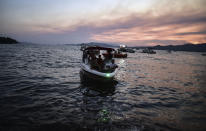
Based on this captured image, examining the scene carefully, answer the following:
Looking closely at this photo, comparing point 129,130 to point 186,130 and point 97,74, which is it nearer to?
point 186,130

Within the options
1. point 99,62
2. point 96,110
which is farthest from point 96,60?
point 96,110

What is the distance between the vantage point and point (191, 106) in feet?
27.7

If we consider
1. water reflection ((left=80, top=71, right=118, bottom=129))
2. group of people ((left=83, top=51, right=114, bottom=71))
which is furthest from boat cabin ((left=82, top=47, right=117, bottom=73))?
water reflection ((left=80, top=71, right=118, bottom=129))

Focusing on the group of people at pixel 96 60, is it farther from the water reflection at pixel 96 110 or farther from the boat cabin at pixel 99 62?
the water reflection at pixel 96 110

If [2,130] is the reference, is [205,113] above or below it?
below

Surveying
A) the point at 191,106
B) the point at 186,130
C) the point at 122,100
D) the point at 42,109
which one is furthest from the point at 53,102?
the point at 191,106

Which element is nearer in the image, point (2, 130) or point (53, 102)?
point (2, 130)

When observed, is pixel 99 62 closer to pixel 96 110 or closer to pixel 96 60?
pixel 96 60

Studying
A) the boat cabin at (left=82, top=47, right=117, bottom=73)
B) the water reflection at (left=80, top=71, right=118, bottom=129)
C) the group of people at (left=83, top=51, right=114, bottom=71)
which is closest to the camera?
the water reflection at (left=80, top=71, right=118, bottom=129)

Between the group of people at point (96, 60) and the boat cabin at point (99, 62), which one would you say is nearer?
the boat cabin at point (99, 62)

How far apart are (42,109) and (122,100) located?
5.57 metres

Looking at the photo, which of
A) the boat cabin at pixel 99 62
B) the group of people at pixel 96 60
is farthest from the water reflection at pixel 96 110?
the group of people at pixel 96 60

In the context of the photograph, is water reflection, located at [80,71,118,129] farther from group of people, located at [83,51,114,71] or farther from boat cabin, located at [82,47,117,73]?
group of people, located at [83,51,114,71]

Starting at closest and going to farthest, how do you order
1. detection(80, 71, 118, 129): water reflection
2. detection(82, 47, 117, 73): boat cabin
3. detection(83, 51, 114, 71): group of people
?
1. detection(80, 71, 118, 129): water reflection
2. detection(82, 47, 117, 73): boat cabin
3. detection(83, 51, 114, 71): group of people
